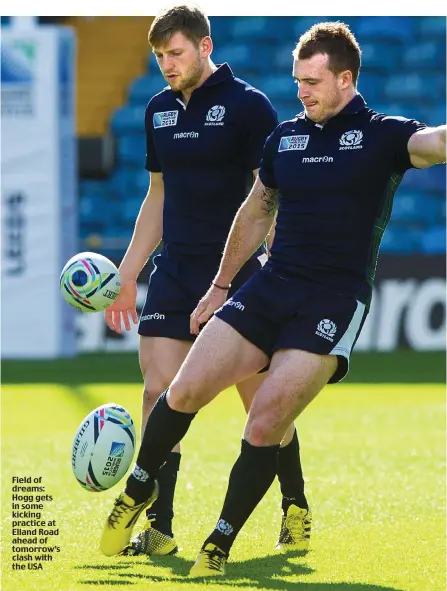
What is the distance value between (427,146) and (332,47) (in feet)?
1.83

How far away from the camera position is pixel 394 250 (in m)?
18.3

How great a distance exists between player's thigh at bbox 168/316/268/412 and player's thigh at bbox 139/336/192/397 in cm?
54

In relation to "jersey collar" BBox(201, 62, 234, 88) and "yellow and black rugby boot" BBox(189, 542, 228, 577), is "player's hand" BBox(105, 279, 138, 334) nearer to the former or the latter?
"jersey collar" BBox(201, 62, 234, 88)

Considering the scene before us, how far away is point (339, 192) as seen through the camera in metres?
4.89

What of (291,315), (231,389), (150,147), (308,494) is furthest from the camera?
(231,389)

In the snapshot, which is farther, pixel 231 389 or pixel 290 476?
pixel 231 389

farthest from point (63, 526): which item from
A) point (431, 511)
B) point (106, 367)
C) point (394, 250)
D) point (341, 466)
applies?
point (394, 250)

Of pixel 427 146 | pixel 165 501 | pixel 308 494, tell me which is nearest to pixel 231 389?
pixel 308 494

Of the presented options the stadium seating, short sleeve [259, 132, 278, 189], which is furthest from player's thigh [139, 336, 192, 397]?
the stadium seating

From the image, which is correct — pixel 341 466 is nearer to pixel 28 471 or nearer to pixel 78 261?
pixel 28 471

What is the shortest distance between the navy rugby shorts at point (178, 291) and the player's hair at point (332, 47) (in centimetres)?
114

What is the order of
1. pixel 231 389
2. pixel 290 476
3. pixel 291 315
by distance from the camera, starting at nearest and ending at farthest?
1. pixel 291 315
2. pixel 290 476
3. pixel 231 389

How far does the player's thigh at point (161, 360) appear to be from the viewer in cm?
554

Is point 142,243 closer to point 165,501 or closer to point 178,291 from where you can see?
point 178,291
